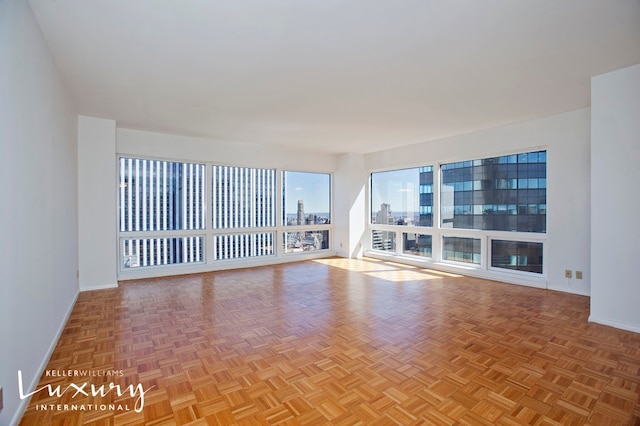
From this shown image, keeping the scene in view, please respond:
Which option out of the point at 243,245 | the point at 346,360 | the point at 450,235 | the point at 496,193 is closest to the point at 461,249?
the point at 450,235

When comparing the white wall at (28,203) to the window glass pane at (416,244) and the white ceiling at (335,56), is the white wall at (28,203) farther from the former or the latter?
the window glass pane at (416,244)

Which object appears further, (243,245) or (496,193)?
(243,245)

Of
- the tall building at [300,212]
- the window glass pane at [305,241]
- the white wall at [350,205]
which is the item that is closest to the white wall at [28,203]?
the window glass pane at [305,241]

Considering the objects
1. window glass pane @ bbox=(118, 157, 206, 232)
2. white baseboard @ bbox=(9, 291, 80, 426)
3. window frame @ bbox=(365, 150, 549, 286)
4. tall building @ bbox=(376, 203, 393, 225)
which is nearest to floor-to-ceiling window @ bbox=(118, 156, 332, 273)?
window glass pane @ bbox=(118, 157, 206, 232)

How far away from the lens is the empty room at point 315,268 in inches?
79.6

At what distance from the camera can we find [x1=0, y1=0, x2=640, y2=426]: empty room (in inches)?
79.6

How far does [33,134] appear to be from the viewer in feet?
7.36

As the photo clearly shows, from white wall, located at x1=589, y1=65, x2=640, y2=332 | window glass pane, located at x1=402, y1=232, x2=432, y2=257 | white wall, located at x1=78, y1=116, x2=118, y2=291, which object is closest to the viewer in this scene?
white wall, located at x1=589, y1=65, x2=640, y2=332

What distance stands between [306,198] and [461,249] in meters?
3.67

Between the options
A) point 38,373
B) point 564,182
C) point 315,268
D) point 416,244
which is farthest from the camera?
point 416,244

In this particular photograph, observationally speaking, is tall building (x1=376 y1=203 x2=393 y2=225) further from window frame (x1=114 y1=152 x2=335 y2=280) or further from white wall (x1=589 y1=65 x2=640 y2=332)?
white wall (x1=589 y1=65 x2=640 y2=332)

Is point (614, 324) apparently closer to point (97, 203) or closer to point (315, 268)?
point (315, 268)

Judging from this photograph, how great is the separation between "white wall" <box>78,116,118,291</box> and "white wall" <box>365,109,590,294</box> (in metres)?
6.32

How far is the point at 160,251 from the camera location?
5.75 metres
